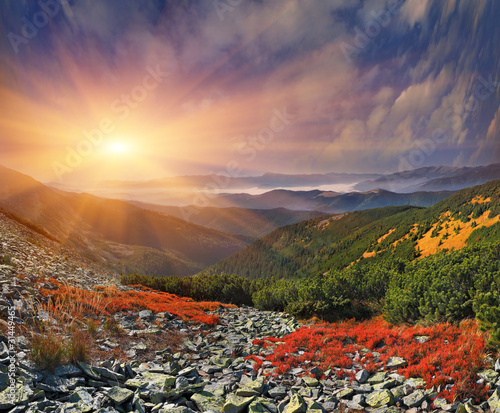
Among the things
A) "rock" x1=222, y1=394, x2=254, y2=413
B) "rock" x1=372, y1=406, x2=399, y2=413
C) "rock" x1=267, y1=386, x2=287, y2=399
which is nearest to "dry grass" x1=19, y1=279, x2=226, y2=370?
"rock" x1=222, y1=394, x2=254, y2=413

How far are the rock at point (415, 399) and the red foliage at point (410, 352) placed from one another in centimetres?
50

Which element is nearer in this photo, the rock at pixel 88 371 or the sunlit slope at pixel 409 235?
the rock at pixel 88 371

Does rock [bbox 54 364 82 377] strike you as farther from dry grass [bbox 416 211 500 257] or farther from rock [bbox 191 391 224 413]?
dry grass [bbox 416 211 500 257]

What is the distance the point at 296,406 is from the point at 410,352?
17.4 feet

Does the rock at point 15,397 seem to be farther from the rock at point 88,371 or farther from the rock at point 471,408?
the rock at point 471,408

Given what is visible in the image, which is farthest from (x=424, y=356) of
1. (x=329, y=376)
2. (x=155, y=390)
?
(x=155, y=390)

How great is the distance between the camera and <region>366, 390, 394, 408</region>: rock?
648cm

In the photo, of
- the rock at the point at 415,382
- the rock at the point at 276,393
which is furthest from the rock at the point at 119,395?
the rock at the point at 415,382

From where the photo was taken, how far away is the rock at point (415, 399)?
20.8ft

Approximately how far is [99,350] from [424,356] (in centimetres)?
1138

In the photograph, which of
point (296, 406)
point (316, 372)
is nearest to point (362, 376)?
point (316, 372)

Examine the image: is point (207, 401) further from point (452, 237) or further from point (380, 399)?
point (452, 237)

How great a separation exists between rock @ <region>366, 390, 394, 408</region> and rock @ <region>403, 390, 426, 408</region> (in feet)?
1.12

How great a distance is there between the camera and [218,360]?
Result: 10.1 metres
